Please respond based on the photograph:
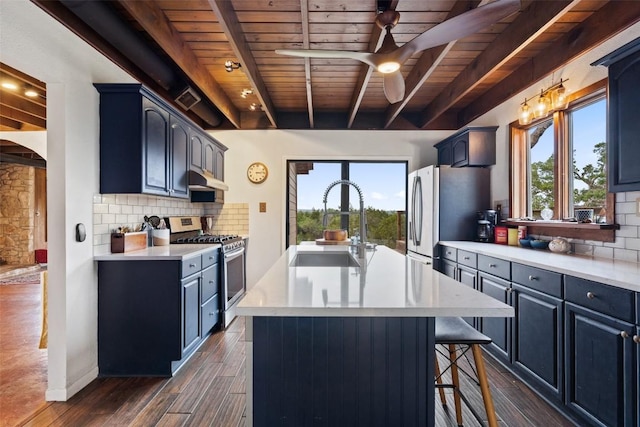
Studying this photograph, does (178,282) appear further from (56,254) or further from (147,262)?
(56,254)

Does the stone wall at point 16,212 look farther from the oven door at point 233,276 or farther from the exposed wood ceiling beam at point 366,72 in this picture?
the exposed wood ceiling beam at point 366,72

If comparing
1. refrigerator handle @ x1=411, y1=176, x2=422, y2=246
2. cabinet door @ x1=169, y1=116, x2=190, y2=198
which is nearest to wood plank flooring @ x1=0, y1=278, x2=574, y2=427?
cabinet door @ x1=169, y1=116, x2=190, y2=198

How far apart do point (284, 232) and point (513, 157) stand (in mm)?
2938

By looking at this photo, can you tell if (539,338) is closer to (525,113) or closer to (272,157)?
(525,113)

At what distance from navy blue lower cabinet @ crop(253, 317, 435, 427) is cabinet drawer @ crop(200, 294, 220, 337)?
1.84 meters

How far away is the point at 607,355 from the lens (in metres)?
1.58

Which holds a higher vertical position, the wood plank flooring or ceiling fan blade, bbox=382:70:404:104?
ceiling fan blade, bbox=382:70:404:104

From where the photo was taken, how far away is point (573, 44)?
7.98 feet

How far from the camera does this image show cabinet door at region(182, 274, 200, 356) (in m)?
2.43

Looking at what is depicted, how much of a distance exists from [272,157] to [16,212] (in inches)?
236

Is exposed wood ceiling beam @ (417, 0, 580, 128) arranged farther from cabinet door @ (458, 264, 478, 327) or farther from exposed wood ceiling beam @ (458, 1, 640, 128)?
cabinet door @ (458, 264, 478, 327)

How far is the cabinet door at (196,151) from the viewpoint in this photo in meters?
3.40

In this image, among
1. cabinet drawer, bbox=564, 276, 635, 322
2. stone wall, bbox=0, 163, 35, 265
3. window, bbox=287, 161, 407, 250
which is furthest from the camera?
stone wall, bbox=0, 163, 35, 265

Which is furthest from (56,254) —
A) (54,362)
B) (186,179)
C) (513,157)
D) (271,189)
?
(513,157)
